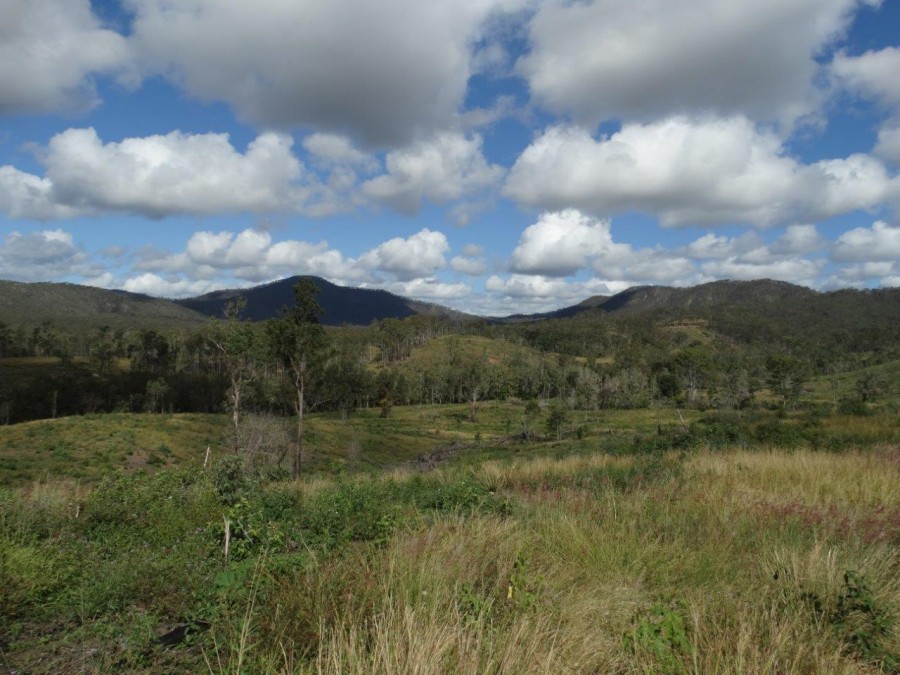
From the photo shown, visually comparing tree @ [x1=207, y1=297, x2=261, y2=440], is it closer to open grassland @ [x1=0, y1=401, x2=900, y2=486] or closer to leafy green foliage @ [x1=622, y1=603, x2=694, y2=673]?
open grassland @ [x1=0, y1=401, x2=900, y2=486]

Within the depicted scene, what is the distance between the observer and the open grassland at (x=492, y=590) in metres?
2.77

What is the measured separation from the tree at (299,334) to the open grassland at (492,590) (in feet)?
66.4

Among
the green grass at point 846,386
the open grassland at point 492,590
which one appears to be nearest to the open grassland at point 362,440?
the open grassland at point 492,590

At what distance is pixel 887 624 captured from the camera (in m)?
3.14

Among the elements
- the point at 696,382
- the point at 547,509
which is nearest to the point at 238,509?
the point at 547,509

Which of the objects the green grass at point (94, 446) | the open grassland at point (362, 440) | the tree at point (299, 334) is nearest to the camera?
the open grassland at point (362, 440)

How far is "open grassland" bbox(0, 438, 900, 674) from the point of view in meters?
2.77

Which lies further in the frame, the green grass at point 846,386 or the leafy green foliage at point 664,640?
the green grass at point 846,386

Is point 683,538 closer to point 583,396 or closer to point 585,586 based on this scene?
point 585,586

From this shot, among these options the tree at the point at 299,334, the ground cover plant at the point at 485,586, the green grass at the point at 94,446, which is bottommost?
the green grass at the point at 94,446

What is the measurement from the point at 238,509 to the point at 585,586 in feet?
13.3

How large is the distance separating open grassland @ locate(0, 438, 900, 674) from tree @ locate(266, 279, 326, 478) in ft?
66.4

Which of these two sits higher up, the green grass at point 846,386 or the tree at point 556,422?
the green grass at point 846,386

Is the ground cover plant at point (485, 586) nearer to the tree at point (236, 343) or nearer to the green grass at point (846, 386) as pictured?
the tree at point (236, 343)
